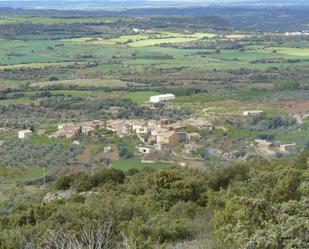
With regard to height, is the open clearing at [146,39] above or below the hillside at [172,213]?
below

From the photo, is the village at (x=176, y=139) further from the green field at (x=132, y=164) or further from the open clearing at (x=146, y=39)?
the open clearing at (x=146, y=39)

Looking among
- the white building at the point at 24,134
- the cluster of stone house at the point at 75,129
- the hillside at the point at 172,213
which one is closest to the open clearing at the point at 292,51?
the cluster of stone house at the point at 75,129

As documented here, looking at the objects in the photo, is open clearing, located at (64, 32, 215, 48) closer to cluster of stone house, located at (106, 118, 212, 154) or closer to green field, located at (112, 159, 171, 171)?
cluster of stone house, located at (106, 118, 212, 154)

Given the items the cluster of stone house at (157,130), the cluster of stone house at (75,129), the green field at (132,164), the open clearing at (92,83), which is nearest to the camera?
the green field at (132,164)

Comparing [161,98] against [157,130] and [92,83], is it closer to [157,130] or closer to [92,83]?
[92,83]

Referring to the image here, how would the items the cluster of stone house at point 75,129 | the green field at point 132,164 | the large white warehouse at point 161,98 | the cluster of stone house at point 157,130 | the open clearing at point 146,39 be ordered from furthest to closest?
the open clearing at point 146,39
the large white warehouse at point 161,98
the cluster of stone house at point 75,129
the cluster of stone house at point 157,130
the green field at point 132,164

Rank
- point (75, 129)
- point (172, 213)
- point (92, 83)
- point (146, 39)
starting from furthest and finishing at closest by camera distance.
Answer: point (146, 39) → point (92, 83) → point (75, 129) → point (172, 213)

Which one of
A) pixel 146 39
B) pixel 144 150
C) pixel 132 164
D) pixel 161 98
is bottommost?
pixel 146 39

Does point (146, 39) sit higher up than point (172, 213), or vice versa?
point (172, 213)

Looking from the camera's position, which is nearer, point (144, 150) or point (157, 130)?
point (144, 150)

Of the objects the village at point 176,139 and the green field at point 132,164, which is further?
the village at point 176,139

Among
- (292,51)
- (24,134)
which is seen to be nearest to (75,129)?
(24,134)
